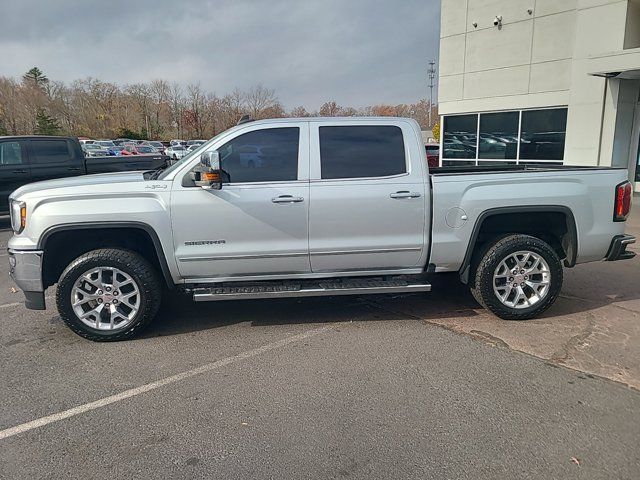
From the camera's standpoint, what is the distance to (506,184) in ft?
15.1

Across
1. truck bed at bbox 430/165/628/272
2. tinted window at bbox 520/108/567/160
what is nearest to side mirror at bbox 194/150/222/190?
truck bed at bbox 430/165/628/272

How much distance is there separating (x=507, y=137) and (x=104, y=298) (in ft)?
48.1

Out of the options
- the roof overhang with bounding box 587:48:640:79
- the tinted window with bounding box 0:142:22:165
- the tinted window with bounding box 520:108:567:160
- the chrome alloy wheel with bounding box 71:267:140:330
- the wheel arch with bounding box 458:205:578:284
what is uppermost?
the roof overhang with bounding box 587:48:640:79

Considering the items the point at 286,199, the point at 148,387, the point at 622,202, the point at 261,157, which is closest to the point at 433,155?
the point at 622,202

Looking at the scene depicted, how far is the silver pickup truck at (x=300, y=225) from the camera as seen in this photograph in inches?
167

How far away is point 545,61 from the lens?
1419cm

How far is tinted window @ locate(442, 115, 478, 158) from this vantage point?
16.8 metres

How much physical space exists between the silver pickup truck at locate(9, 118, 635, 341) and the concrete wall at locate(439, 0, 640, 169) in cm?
914

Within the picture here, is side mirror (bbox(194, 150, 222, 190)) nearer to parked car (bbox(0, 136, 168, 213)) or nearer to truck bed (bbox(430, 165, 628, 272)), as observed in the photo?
truck bed (bbox(430, 165, 628, 272))

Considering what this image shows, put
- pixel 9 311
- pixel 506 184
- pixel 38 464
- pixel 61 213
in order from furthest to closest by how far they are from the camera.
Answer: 1. pixel 9 311
2. pixel 506 184
3. pixel 61 213
4. pixel 38 464

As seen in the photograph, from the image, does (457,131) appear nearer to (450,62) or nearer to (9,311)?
(450,62)

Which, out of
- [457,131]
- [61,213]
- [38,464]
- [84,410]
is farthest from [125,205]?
[457,131]

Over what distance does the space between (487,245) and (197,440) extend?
338cm

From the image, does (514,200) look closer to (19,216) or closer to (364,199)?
(364,199)
